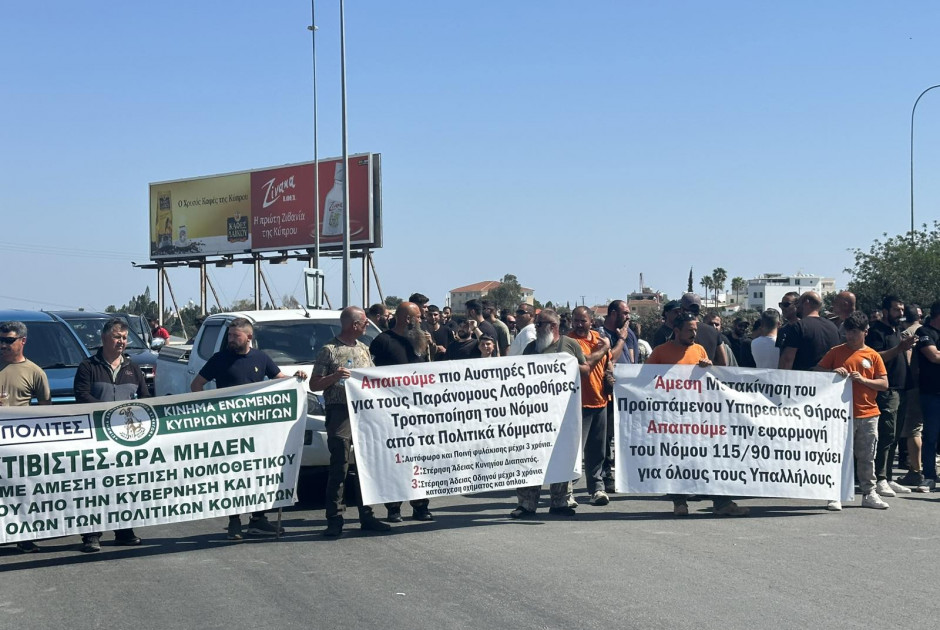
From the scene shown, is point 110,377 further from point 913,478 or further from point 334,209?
point 334,209

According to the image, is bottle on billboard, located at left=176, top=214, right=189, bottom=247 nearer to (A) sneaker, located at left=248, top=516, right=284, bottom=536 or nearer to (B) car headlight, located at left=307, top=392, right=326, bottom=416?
(B) car headlight, located at left=307, top=392, right=326, bottom=416

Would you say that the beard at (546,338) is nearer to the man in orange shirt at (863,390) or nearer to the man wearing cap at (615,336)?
the man wearing cap at (615,336)

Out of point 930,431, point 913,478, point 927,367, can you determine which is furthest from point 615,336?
point 913,478

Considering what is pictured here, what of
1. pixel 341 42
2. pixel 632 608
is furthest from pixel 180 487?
pixel 341 42

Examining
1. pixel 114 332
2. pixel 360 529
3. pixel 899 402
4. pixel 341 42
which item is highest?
Result: pixel 341 42

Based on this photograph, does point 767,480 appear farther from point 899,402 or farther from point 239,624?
point 239,624

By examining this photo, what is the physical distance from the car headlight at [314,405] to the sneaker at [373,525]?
4.67 ft

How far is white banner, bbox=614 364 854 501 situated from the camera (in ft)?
30.7

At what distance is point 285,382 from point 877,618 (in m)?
4.82

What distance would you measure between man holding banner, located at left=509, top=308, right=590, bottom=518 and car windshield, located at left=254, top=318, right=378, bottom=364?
9.49 ft

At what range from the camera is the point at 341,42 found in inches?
1048

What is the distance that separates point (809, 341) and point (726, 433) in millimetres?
1812

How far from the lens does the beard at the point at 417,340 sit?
31.5ft

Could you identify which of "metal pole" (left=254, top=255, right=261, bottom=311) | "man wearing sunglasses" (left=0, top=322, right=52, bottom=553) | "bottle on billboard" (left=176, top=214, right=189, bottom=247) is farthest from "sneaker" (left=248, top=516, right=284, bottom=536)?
"bottle on billboard" (left=176, top=214, right=189, bottom=247)
